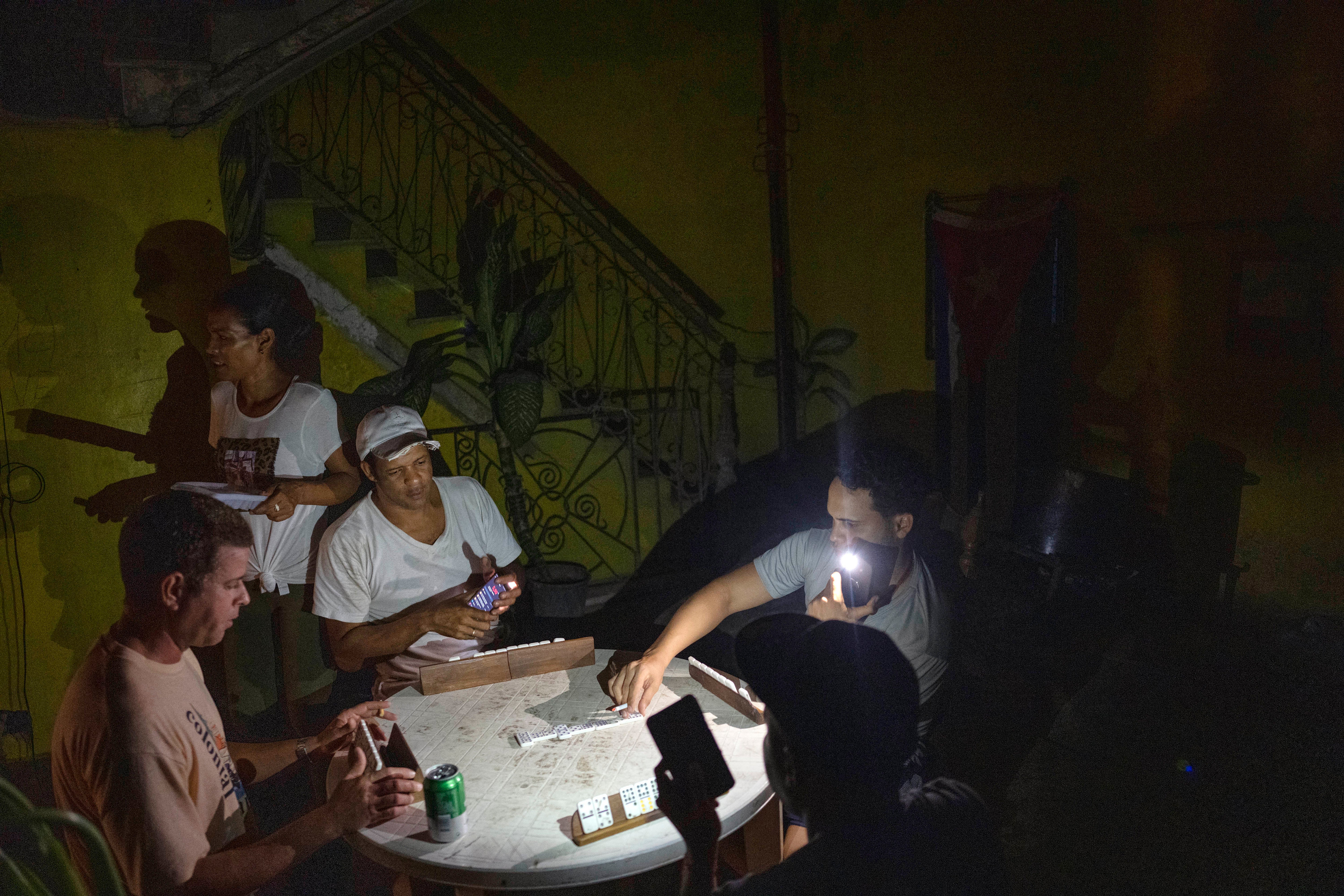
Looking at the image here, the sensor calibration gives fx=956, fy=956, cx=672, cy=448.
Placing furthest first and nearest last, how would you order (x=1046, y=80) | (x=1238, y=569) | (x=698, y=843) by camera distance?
(x=1046, y=80) → (x=1238, y=569) → (x=698, y=843)

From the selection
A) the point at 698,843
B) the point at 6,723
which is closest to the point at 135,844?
the point at 698,843

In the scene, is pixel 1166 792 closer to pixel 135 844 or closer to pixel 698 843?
pixel 698 843

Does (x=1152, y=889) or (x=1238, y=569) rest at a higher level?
(x=1238, y=569)

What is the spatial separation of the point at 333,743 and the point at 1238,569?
176 inches

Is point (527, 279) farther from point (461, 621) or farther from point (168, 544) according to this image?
point (168, 544)

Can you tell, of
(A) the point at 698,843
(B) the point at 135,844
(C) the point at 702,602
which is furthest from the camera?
(C) the point at 702,602

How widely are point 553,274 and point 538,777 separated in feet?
18.8

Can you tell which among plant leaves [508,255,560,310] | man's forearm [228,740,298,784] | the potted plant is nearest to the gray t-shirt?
man's forearm [228,740,298,784]

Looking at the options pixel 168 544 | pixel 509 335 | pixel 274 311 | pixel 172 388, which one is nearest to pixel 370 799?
pixel 168 544

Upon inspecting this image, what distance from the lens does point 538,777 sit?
8.70 feet

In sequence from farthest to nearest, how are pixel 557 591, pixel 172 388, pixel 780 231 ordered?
pixel 780 231 < pixel 557 591 < pixel 172 388

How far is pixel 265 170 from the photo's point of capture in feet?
16.9

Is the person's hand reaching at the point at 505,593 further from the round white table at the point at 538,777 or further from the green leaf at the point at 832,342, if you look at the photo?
the green leaf at the point at 832,342

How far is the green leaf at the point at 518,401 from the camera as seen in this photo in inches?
224
